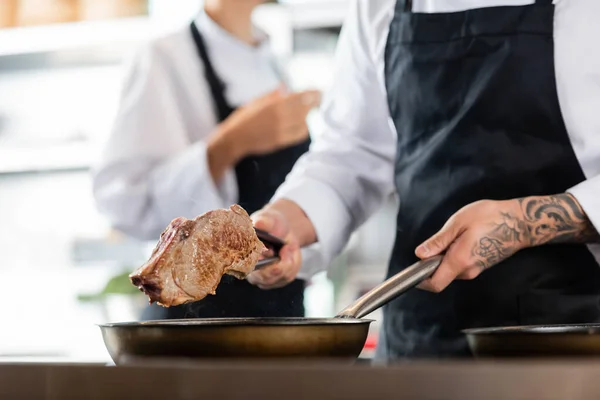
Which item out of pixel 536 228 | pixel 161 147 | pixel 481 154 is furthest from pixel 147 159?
pixel 536 228

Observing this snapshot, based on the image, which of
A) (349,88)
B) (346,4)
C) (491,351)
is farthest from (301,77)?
(491,351)

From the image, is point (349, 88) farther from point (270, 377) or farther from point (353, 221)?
point (270, 377)

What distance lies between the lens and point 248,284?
1406mm

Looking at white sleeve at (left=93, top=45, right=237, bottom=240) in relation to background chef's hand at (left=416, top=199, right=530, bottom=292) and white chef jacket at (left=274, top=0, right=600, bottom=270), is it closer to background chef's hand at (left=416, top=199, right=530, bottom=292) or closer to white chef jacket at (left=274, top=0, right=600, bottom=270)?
white chef jacket at (left=274, top=0, right=600, bottom=270)

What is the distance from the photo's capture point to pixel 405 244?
1.39m

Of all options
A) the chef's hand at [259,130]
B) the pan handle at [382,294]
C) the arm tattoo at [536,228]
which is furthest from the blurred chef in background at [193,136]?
the pan handle at [382,294]

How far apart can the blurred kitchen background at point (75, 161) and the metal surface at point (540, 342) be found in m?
1.92

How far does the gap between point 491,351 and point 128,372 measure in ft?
1.28

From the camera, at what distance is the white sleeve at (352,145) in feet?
4.82

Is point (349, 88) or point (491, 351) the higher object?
point (349, 88)

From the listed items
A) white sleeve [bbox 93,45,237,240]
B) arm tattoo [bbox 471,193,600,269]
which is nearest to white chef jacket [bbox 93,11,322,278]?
white sleeve [bbox 93,45,237,240]

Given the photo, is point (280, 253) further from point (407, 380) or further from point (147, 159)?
point (147, 159)

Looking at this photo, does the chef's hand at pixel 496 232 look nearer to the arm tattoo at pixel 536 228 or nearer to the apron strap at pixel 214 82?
the arm tattoo at pixel 536 228

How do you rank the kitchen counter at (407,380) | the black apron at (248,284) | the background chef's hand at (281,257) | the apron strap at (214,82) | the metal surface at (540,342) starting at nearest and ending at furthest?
the kitchen counter at (407,380) < the metal surface at (540,342) < the background chef's hand at (281,257) < the black apron at (248,284) < the apron strap at (214,82)
